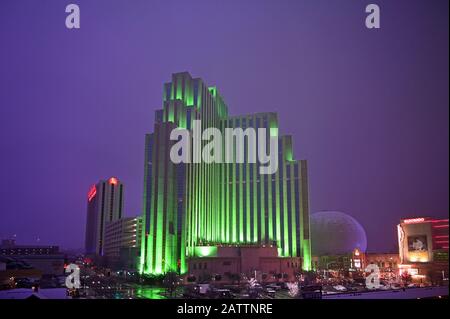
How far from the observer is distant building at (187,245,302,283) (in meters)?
70.8

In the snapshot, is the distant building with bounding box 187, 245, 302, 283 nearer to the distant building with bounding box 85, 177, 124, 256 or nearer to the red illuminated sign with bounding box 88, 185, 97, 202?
the distant building with bounding box 85, 177, 124, 256

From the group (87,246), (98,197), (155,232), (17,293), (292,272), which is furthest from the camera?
(87,246)

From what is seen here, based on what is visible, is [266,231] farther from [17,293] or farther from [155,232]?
[17,293]

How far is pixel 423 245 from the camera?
8969 cm

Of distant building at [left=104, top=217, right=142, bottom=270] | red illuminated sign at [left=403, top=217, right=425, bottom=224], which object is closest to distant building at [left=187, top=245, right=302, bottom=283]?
red illuminated sign at [left=403, top=217, right=425, bottom=224]

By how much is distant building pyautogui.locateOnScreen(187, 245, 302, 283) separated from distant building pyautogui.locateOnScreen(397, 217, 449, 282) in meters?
28.8

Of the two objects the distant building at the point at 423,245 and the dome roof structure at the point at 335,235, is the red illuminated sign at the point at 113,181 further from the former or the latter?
the distant building at the point at 423,245

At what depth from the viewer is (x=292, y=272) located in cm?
7894

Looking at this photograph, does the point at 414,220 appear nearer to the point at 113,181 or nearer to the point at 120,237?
the point at 120,237

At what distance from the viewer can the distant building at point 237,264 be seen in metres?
70.8

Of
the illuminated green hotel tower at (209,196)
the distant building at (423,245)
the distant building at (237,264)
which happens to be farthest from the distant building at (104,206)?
the distant building at (423,245)
